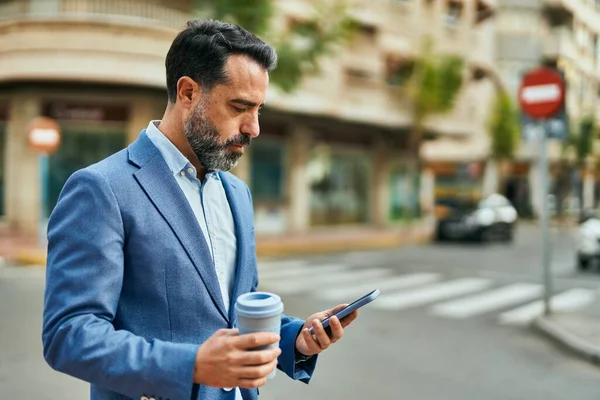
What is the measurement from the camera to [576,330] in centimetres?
650

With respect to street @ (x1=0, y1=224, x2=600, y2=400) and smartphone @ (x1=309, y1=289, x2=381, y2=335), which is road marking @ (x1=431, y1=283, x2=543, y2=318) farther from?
smartphone @ (x1=309, y1=289, x2=381, y2=335)

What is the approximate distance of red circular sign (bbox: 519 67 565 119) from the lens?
7.30 meters

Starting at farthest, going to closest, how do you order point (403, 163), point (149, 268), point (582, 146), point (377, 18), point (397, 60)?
1. point (582, 146)
2. point (403, 163)
3. point (397, 60)
4. point (377, 18)
5. point (149, 268)

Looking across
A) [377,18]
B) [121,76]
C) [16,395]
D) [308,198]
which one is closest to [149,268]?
[16,395]

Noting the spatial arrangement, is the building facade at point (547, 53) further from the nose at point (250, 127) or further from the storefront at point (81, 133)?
the nose at point (250, 127)

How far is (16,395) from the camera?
436 cm

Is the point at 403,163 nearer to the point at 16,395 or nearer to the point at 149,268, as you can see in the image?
the point at 16,395

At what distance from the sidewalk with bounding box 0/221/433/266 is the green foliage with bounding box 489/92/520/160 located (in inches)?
450

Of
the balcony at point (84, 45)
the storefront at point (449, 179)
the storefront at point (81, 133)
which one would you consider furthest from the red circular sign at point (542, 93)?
the storefront at point (449, 179)

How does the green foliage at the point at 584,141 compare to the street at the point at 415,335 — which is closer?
the street at the point at 415,335

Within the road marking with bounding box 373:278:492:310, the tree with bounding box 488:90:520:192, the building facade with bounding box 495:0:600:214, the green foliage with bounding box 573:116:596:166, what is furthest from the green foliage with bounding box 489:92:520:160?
the road marking with bounding box 373:278:492:310

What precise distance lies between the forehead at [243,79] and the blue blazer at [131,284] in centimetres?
27

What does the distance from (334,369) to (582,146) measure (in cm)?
2805

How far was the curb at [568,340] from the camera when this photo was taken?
5.58 m
